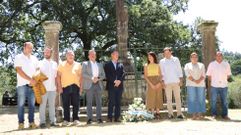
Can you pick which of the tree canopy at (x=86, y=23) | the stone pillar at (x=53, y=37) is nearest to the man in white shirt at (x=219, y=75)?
the stone pillar at (x=53, y=37)

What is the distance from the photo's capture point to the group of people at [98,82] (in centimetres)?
837

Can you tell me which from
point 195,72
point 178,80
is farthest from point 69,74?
point 195,72

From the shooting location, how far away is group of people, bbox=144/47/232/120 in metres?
9.49

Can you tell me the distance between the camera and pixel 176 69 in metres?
9.46

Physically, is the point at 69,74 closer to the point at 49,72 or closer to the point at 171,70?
the point at 49,72

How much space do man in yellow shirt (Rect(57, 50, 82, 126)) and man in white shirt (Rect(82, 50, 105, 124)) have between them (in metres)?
0.18

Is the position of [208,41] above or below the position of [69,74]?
above

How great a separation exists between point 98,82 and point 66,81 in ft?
2.36

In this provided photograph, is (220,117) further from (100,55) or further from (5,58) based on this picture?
(5,58)

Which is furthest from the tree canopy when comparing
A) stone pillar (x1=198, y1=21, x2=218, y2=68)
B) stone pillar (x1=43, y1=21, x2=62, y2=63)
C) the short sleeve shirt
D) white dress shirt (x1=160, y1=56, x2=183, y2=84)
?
the short sleeve shirt

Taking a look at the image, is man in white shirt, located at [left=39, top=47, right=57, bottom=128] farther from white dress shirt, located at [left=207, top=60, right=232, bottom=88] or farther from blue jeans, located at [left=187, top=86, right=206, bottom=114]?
white dress shirt, located at [left=207, top=60, right=232, bottom=88]

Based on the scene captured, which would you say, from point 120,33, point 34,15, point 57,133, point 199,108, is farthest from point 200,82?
point 34,15

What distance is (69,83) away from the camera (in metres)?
8.71

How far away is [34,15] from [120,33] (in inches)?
496
